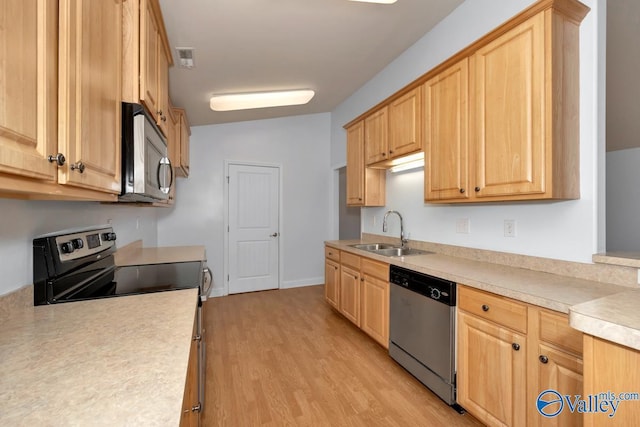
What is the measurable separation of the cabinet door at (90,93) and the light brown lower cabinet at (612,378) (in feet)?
5.08

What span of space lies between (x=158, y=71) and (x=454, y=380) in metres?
2.56

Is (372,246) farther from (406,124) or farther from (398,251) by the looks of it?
(406,124)

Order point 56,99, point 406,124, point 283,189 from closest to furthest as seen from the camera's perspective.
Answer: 1. point 56,99
2. point 406,124
3. point 283,189

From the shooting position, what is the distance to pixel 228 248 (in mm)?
4477

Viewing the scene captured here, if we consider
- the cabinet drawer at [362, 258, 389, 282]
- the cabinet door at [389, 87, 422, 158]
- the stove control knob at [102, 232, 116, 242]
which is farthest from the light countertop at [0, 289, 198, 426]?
the cabinet door at [389, 87, 422, 158]

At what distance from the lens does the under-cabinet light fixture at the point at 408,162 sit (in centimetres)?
271

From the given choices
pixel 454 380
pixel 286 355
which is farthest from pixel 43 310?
pixel 454 380

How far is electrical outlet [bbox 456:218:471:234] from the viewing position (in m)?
2.35

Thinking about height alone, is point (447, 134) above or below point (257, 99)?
below

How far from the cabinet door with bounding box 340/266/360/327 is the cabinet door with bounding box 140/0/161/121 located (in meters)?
2.24

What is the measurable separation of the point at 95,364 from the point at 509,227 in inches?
89.4

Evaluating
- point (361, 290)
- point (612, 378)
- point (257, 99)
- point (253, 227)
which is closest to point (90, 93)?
point (612, 378)

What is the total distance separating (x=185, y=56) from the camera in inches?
94.2

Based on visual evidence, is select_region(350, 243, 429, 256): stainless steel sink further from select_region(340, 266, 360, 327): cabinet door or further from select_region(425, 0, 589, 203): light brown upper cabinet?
select_region(425, 0, 589, 203): light brown upper cabinet
